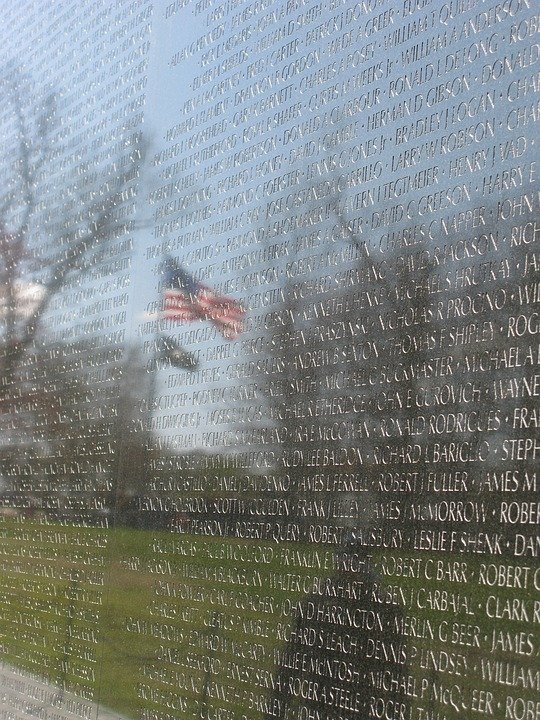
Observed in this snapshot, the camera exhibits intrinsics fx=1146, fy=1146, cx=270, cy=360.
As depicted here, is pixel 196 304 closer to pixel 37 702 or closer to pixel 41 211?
pixel 41 211

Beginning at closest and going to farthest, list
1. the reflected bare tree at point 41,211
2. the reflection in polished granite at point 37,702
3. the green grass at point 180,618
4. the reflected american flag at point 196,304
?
the green grass at point 180,618 → the reflected american flag at point 196,304 → the reflection in polished granite at point 37,702 → the reflected bare tree at point 41,211

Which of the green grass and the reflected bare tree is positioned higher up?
the reflected bare tree

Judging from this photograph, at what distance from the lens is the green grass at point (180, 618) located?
371cm

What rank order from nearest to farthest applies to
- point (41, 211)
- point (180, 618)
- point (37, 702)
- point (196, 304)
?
point (180, 618)
point (196, 304)
point (37, 702)
point (41, 211)

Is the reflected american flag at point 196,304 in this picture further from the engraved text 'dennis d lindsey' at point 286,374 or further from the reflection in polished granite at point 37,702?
the reflection in polished granite at point 37,702

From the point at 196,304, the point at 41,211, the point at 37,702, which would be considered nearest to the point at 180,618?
the point at 196,304

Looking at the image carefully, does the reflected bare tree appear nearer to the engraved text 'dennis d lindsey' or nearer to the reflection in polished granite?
the engraved text 'dennis d lindsey'

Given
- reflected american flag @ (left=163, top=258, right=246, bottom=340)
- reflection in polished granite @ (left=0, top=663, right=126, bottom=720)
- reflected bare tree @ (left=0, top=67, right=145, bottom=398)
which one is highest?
reflected bare tree @ (left=0, top=67, right=145, bottom=398)

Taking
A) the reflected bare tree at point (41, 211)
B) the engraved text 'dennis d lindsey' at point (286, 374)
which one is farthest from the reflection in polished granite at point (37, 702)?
the reflected bare tree at point (41, 211)

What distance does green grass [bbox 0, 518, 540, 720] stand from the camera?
3.71 metres

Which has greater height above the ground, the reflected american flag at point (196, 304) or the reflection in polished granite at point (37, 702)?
the reflected american flag at point (196, 304)

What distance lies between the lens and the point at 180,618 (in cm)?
545

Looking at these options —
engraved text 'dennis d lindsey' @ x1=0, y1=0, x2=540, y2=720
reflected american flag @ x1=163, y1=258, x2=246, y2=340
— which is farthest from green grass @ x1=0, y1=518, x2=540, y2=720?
reflected american flag @ x1=163, y1=258, x2=246, y2=340

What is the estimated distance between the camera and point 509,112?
3840 millimetres
